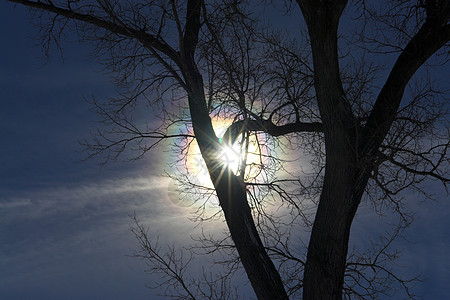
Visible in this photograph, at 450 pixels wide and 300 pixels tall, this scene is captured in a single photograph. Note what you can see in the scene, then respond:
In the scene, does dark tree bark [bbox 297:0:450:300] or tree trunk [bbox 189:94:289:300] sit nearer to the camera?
dark tree bark [bbox 297:0:450:300]

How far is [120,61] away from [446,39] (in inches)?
189

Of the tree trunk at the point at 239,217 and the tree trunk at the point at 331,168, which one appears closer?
the tree trunk at the point at 331,168

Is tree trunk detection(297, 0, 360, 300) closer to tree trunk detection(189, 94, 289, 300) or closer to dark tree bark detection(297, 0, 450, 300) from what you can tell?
dark tree bark detection(297, 0, 450, 300)

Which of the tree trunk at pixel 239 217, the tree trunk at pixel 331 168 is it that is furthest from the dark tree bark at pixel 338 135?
the tree trunk at pixel 239 217

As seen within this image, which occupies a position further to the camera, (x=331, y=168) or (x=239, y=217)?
(x=239, y=217)

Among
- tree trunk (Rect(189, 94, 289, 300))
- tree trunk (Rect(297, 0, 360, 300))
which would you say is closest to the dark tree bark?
tree trunk (Rect(297, 0, 360, 300))

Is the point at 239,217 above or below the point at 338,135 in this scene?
below

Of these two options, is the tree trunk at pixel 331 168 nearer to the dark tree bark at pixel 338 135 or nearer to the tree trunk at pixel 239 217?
the dark tree bark at pixel 338 135

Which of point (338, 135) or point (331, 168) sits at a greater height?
point (338, 135)

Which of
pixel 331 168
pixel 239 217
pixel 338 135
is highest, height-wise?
pixel 338 135

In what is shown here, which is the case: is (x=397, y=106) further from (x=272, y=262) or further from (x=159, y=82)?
(x=159, y=82)

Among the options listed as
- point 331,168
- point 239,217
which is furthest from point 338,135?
point 239,217

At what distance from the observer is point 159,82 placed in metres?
7.81

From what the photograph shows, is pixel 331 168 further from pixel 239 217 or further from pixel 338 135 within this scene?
pixel 239 217
